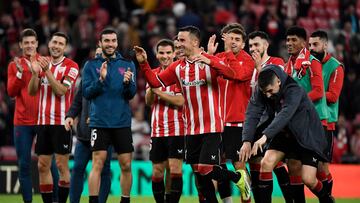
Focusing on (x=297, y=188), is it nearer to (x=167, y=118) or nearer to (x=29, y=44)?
(x=167, y=118)

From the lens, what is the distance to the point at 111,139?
13320mm

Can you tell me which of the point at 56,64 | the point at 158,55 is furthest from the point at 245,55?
the point at 56,64

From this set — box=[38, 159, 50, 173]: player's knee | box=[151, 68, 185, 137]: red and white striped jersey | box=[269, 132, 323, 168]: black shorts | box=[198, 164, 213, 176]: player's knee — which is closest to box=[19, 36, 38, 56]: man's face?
box=[38, 159, 50, 173]: player's knee

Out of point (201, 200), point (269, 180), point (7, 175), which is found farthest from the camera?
point (7, 175)

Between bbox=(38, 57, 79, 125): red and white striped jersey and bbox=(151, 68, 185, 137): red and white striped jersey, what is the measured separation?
1.20 m

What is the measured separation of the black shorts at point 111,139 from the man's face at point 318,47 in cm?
293

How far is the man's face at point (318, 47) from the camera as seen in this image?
1451 cm

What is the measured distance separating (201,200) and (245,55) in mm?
1960

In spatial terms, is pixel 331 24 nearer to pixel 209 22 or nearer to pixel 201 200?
pixel 209 22

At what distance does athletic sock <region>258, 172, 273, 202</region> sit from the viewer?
12461 mm

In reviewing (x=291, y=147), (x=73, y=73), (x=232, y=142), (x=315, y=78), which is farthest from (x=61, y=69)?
(x=291, y=147)

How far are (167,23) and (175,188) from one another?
10.2 meters

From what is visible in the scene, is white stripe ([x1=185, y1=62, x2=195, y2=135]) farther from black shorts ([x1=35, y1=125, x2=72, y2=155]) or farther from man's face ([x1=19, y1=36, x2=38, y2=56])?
man's face ([x1=19, y1=36, x2=38, y2=56])

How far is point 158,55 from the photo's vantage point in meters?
14.8
